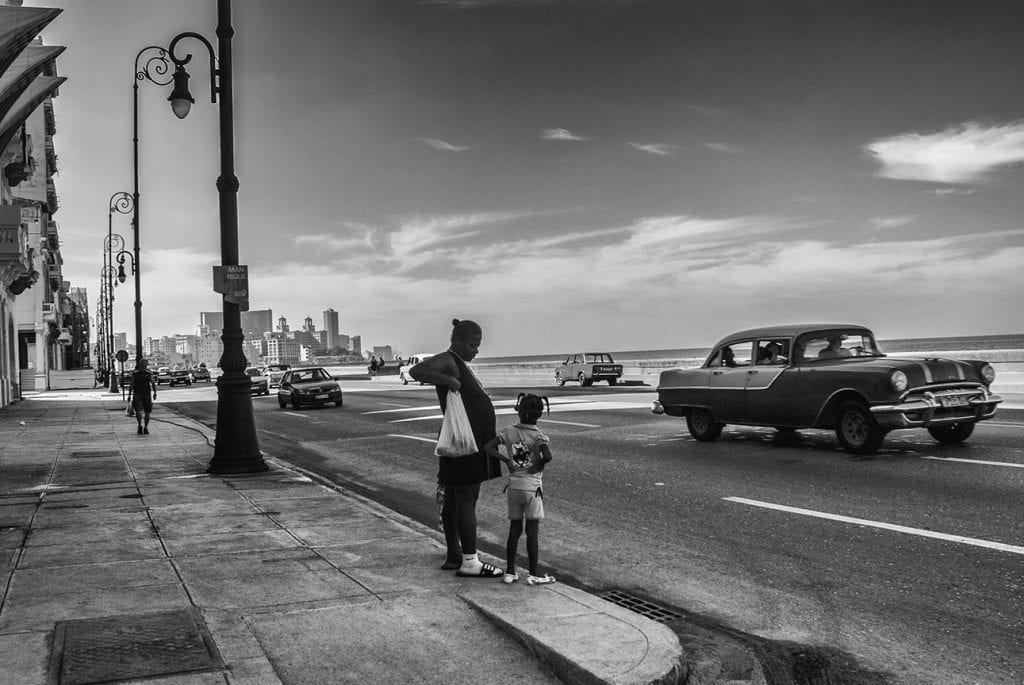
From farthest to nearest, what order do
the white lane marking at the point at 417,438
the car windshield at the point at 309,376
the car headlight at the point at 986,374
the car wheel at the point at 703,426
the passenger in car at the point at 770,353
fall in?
1. the car windshield at the point at 309,376
2. the white lane marking at the point at 417,438
3. the car wheel at the point at 703,426
4. the passenger in car at the point at 770,353
5. the car headlight at the point at 986,374

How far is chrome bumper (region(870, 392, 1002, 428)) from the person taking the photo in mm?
10664

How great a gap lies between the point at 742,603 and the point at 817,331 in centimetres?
779

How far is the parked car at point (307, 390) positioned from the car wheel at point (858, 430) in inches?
793

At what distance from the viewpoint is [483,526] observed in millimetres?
8016

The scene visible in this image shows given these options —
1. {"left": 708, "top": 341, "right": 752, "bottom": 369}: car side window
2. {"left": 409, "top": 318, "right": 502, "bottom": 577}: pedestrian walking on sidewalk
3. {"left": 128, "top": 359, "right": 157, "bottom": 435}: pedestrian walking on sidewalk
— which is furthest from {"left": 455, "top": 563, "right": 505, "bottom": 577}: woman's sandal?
{"left": 128, "top": 359, "right": 157, "bottom": 435}: pedestrian walking on sidewalk

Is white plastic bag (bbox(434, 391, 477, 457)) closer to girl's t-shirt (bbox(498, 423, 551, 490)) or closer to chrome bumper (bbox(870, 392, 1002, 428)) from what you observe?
girl's t-shirt (bbox(498, 423, 551, 490))

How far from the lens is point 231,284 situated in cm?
1193

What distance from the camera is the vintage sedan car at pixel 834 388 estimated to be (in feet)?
35.7

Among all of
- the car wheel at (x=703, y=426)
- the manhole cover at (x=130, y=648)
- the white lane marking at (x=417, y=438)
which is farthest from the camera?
the white lane marking at (x=417, y=438)

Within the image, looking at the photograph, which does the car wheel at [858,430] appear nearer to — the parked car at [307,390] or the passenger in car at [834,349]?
the passenger in car at [834,349]

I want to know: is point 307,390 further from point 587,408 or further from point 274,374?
point 274,374

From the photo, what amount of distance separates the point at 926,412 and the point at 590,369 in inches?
1180

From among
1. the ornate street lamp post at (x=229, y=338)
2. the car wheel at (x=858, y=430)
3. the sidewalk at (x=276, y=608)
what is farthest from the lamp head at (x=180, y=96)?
the car wheel at (x=858, y=430)

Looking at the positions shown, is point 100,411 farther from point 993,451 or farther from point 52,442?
point 993,451
